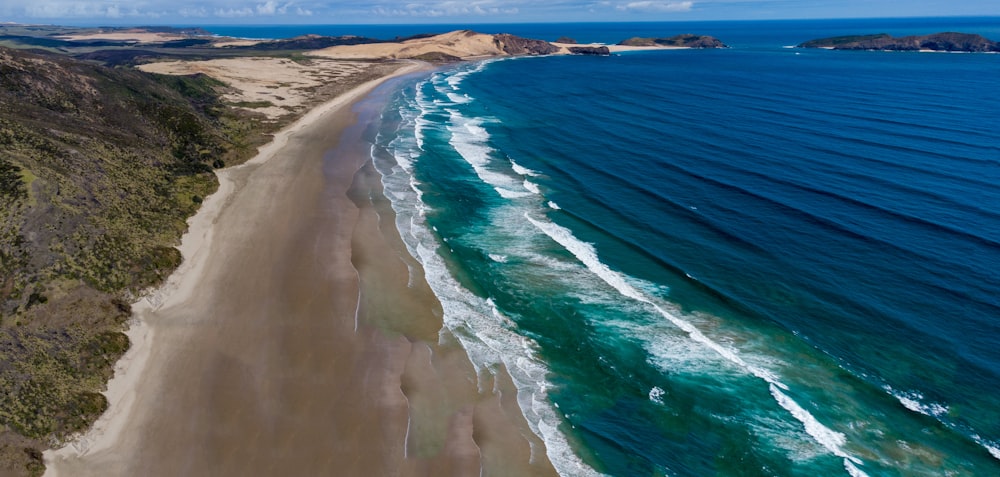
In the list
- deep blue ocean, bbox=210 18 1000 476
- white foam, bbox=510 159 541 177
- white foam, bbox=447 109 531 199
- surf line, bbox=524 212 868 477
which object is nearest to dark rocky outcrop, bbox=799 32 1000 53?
deep blue ocean, bbox=210 18 1000 476

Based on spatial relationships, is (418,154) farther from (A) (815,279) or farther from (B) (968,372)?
(B) (968,372)

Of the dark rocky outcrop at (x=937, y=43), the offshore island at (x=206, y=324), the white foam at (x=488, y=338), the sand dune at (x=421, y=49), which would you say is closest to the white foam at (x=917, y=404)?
the white foam at (x=488, y=338)

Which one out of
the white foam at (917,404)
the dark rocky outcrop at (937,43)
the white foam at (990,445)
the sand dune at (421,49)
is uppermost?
the dark rocky outcrop at (937,43)

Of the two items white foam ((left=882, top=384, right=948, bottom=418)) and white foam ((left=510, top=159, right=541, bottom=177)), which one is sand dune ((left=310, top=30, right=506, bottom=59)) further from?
white foam ((left=882, top=384, right=948, bottom=418))

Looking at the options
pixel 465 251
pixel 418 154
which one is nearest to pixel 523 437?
pixel 465 251

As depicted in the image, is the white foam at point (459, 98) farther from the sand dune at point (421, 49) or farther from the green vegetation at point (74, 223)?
the sand dune at point (421, 49)

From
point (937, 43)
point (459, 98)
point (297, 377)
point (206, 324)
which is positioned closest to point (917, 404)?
point (297, 377)

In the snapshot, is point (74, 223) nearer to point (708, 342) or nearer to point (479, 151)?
point (708, 342)

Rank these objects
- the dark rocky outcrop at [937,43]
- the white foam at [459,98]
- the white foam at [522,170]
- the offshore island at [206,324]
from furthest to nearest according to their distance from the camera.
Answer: the dark rocky outcrop at [937,43] → the white foam at [459,98] → the white foam at [522,170] → the offshore island at [206,324]
